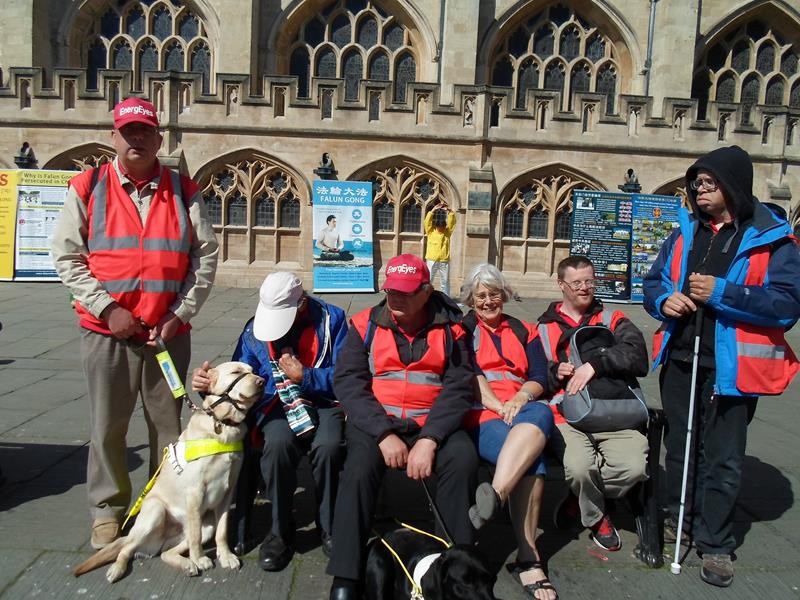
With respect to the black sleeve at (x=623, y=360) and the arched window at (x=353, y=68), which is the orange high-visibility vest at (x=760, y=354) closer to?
the black sleeve at (x=623, y=360)

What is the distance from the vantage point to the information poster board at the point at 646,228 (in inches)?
474

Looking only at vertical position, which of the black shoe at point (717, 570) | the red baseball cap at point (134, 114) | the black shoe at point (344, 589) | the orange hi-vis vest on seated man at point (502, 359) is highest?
the red baseball cap at point (134, 114)

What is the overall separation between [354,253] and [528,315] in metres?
3.92

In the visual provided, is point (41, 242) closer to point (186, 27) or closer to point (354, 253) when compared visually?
point (354, 253)

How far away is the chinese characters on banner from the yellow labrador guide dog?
10.3 m

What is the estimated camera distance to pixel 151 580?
2.57 meters

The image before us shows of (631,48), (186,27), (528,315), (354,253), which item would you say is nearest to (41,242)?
(354,253)

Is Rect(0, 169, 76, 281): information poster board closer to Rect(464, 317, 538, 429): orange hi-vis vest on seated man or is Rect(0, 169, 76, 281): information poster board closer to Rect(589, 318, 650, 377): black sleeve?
Rect(464, 317, 538, 429): orange hi-vis vest on seated man

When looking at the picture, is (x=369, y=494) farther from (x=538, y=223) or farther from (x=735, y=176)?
(x=538, y=223)

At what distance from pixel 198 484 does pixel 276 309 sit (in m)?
0.89

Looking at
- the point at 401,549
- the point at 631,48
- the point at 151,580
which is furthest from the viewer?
the point at 631,48

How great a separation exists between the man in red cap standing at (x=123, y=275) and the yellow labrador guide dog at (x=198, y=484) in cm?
30

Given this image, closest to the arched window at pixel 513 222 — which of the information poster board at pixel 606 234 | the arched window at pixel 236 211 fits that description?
the information poster board at pixel 606 234

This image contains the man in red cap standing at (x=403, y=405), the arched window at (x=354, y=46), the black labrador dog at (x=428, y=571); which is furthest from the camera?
the arched window at (x=354, y=46)
